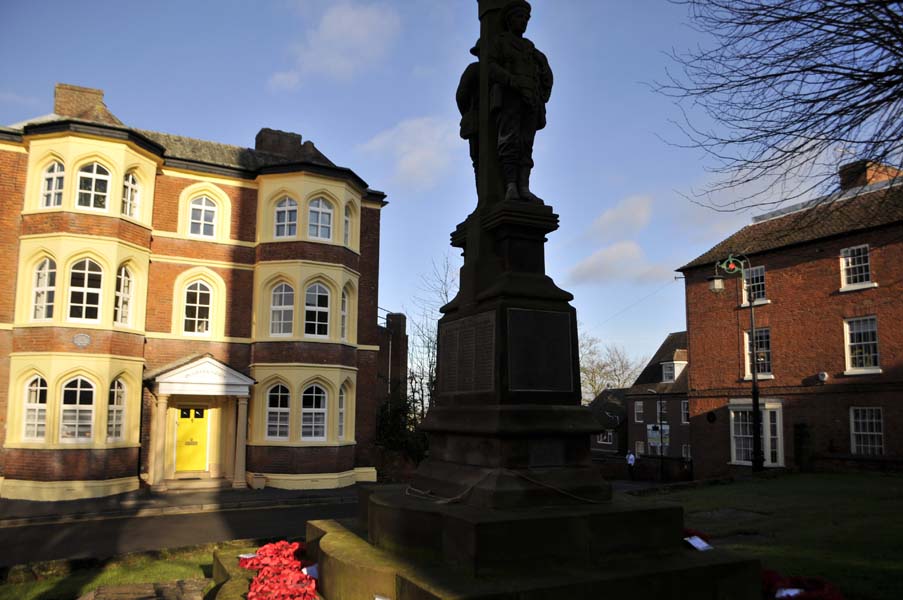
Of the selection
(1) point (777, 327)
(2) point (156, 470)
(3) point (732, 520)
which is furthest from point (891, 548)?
(1) point (777, 327)

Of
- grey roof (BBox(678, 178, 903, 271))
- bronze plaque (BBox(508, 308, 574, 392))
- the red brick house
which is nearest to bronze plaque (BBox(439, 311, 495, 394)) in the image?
bronze plaque (BBox(508, 308, 574, 392))

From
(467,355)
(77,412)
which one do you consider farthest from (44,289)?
(467,355)

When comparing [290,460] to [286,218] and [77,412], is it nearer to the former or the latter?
[77,412]

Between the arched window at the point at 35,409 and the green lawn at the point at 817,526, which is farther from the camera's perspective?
the arched window at the point at 35,409

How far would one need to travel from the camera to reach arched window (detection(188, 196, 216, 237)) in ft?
80.3

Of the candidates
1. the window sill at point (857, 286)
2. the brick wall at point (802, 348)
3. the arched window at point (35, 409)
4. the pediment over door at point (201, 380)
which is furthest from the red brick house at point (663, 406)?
the arched window at point (35, 409)

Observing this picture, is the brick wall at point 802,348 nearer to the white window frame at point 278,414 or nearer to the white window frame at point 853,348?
the white window frame at point 853,348

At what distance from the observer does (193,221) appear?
80.2 feet

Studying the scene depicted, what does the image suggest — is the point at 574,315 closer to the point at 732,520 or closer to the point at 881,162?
the point at 881,162

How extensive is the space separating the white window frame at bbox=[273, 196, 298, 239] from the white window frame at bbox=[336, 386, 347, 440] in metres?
6.05

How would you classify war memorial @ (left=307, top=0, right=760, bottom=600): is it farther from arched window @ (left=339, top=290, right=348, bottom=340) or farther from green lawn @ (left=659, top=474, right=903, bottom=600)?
arched window @ (left=339, top=290, right=348, bottom=340)

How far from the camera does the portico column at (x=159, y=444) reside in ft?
71.8

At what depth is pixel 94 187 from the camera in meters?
21.5

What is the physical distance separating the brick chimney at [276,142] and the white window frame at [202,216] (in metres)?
4.40
